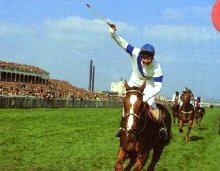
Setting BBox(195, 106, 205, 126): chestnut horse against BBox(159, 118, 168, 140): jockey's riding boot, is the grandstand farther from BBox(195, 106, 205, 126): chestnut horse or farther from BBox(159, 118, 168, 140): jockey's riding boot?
BBox(159, 118, 168, 140): jockey's riding boot

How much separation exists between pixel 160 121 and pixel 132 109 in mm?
1552

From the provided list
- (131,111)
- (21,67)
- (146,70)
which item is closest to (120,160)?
(131,111)

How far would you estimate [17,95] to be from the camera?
43094 millimetres

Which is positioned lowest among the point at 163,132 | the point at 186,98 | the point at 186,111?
the point at 163,132

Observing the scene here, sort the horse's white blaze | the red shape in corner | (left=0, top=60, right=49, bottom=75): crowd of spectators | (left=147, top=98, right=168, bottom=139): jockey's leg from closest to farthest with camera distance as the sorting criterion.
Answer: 1. the red shape in corner
2. the horse's white blaze
3. (left=147, top=98, right=168, bottom=139): jockey's leg
4. (left=0, top=60, right=49, bottom=75): crowd of spectators

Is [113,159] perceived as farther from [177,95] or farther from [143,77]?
[177,95]

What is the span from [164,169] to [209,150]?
19.5 feet

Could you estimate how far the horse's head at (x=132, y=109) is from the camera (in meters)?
7.26

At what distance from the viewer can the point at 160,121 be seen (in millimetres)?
8805

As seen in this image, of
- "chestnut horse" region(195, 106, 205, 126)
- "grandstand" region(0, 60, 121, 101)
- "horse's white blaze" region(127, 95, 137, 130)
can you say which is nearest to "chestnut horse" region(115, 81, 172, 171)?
"horse's white blaze" region(127, 95, 137, 130)

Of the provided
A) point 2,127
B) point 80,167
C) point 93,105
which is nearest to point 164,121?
point 80,167

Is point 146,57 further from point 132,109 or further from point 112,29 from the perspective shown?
point 132,109

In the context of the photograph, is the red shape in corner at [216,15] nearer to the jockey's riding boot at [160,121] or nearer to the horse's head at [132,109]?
the horse's head at [132,109]

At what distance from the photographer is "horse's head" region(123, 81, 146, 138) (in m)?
7.26
